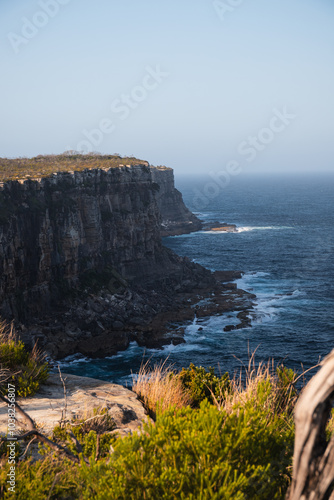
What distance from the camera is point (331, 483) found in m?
4.98

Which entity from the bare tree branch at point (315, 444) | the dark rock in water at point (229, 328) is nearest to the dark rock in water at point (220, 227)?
the dark rock in water at point (229, 328)

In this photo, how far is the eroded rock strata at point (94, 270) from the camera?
43.2 metres

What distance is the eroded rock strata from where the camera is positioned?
43219 millimetres

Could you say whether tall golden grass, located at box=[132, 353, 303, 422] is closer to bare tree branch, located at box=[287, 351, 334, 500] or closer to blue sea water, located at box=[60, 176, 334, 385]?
blue sea water, located at box=[60, 176, 334, 385]

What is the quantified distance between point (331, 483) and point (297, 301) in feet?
172

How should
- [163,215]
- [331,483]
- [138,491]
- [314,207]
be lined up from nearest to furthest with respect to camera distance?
[331,483], [138,491], [163,215], [314,207]

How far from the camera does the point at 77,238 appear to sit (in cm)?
5212

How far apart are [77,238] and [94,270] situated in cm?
514

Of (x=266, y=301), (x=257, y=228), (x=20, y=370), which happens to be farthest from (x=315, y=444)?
(x=257, y=228)

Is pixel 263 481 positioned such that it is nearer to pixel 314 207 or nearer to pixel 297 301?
pixel 297 301

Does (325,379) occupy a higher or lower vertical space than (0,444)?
higher

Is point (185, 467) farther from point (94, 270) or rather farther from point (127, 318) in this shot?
point (94, 270)

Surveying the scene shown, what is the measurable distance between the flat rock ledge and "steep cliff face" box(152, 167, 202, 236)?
94.4 metres

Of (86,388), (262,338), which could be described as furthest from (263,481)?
(262,338)
